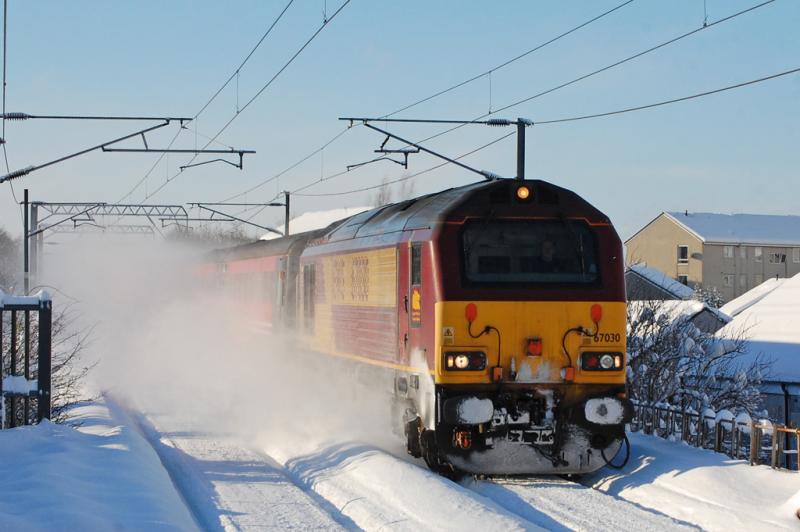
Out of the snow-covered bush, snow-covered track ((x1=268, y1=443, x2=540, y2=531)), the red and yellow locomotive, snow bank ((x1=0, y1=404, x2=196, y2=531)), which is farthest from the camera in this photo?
the snow-covered bush

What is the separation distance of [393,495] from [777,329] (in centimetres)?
3935

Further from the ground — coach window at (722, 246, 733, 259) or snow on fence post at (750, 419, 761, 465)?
coach window at (722, 246, 733, 259)

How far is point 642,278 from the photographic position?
62.8 meters

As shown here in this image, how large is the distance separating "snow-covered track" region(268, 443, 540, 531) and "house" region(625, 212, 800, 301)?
235 feet

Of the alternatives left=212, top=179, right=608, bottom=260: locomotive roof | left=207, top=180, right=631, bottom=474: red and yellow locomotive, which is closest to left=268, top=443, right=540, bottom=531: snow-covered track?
left=207, top=180, right=631, bottom=474: red and yellow locomotive

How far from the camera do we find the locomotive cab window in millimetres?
12359

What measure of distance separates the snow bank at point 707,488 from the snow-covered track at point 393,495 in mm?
1780

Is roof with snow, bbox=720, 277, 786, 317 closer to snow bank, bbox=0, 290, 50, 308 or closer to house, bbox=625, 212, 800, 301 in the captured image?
house, bbox=625, 212, 800, 301

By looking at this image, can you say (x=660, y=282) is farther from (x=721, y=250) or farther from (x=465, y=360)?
(x=465, y=360)

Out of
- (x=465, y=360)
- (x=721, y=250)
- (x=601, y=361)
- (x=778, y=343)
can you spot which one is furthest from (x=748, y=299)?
(x=465, y=360)

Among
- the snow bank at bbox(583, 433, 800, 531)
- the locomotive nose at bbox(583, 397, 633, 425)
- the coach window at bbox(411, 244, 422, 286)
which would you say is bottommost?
the snow bank at bbox(583, 433, 800, 531)

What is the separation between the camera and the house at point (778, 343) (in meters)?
40.4

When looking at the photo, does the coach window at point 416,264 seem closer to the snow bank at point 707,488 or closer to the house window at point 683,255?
the snow bank at point 707,488

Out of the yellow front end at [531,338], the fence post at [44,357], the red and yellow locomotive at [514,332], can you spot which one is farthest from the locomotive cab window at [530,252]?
the fence post at [44,357]
